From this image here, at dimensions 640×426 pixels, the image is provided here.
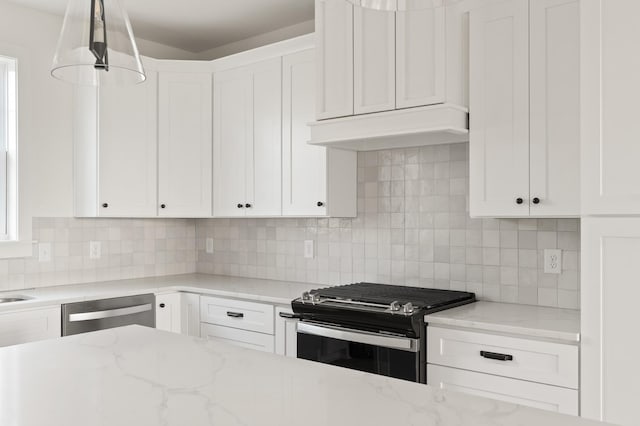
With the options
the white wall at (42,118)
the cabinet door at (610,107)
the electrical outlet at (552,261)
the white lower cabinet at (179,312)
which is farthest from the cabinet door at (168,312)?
the cabinet door at (610,107)

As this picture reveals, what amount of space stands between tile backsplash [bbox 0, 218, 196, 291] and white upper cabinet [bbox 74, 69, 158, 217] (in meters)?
0.20

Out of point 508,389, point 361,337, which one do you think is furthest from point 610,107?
point 361,337

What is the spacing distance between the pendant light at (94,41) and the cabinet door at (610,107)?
163cm

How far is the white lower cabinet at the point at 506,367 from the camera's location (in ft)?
7.48

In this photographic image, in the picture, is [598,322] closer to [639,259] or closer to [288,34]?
[639,259]

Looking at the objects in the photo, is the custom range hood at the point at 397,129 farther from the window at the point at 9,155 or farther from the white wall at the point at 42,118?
the window at the point at 9,155

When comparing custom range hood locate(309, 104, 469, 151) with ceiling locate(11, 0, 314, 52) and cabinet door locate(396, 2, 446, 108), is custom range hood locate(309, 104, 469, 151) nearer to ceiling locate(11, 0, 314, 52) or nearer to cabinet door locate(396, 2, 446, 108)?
cabinet door locate(396, 2, 446, 108)

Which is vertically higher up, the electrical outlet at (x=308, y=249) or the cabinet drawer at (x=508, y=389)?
the electrical outlet at (x=308, y=249)

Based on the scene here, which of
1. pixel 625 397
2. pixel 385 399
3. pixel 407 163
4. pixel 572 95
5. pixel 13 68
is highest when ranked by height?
pixel 13 68

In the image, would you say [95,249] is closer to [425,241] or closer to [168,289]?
[168,289]

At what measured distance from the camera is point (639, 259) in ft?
6.75

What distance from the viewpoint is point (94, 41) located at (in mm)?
1409

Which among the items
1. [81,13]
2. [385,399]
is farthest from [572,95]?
[81,13]

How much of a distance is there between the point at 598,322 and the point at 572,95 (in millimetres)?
952
